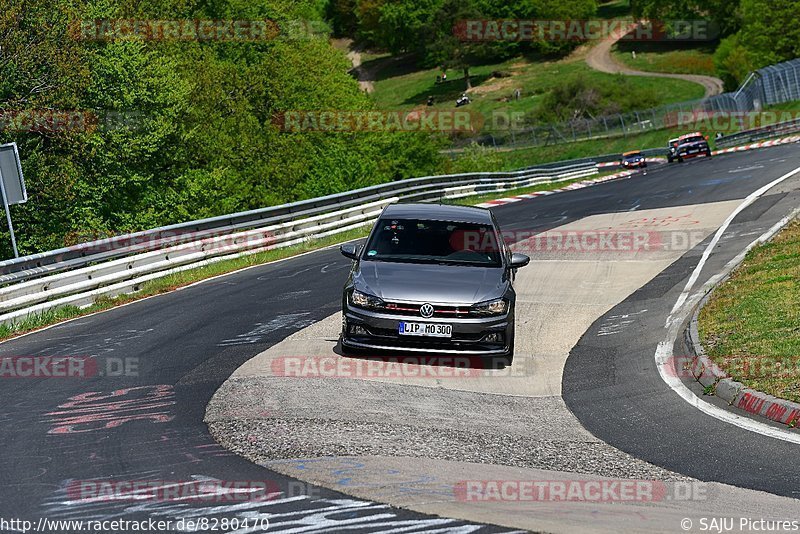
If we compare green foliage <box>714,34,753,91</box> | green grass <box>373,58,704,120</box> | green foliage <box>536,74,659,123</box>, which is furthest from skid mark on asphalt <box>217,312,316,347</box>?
green grass <box>373,58,704,120</box>

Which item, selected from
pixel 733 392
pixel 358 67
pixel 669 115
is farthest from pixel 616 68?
pixel 733 392

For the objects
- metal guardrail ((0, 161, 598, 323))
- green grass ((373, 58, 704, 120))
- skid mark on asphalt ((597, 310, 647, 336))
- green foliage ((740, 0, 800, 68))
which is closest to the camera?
skid mark on asphalt ((597, 310, 647, 336))

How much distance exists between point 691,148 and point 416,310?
44.3m

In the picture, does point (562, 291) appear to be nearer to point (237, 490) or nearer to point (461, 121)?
point (237, 490)

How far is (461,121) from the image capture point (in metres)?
107

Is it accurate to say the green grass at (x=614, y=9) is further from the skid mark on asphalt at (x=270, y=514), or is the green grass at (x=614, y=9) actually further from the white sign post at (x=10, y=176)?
the skid mark on asphalt at (x=270, y=514)

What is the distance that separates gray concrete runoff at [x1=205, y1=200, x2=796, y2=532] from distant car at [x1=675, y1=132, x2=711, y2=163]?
40832 millimetres

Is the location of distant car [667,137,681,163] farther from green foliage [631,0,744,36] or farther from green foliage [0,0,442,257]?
green foliage [631,0,744,36]

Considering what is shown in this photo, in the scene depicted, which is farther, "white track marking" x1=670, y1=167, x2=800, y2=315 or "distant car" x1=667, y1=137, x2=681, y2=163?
"distant car" x1=667, y1=137, x2=681, y2=163

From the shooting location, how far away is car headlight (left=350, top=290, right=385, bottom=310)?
12013mm

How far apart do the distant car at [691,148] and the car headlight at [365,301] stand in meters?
43.9

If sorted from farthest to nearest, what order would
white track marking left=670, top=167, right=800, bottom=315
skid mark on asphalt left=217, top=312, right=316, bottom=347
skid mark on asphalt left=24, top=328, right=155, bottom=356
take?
white track marking left=670, top=167, right=800, bottom=315 < skid mark on asphalt left=217, top=312, right=316, bottom=347 < skid mark on asphalt left=24, top=328, right=155, bottom=356
